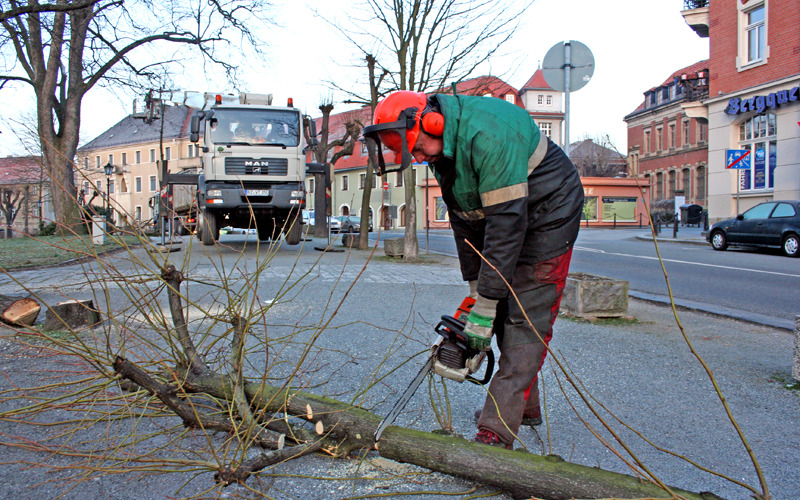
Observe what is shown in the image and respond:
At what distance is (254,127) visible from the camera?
12797mm

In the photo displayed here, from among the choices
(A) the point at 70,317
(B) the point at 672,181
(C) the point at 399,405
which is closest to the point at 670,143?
(B) the point at 672,181

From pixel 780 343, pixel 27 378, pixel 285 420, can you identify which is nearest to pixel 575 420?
pixel 285 420

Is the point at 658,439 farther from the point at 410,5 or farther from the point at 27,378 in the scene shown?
the point at 410,5

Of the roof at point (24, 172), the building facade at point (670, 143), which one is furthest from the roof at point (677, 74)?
the roof at point (24, 172)

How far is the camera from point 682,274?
10172 mm

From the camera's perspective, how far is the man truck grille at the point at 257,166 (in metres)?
12.4

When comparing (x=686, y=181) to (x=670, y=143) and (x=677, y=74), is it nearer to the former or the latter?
(x=670, y=143)

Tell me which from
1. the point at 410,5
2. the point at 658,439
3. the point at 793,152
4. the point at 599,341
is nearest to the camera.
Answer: the point at 658,439

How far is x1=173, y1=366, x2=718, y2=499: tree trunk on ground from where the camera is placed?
1907 millimetres

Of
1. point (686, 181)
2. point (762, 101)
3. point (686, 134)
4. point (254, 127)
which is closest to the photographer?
point (254, 127)

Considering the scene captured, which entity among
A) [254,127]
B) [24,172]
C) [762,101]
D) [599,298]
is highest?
[762,101]

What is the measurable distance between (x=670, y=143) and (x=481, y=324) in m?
55.4

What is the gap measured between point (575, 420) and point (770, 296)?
616 centimetres

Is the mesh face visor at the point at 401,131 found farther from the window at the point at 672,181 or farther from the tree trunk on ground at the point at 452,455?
the window at the point at 672,181
